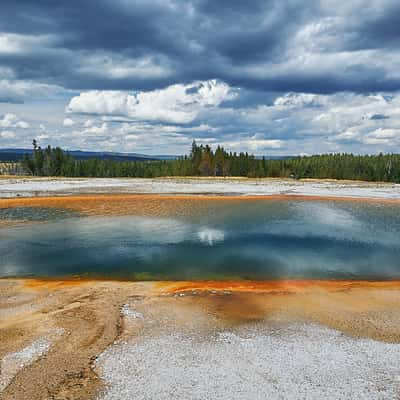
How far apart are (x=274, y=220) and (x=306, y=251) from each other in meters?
9.58

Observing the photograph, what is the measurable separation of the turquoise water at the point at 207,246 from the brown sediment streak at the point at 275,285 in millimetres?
791

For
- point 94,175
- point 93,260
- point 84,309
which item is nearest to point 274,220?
point 93,260

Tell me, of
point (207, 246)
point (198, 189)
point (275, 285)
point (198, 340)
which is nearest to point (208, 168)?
point (198, 189)

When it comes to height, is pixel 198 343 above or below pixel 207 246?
above

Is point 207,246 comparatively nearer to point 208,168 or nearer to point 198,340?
point 198,340

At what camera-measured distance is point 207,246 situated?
19.6 meters

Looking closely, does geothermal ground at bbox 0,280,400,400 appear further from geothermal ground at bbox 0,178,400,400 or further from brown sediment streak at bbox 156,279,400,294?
brown sediment streak at bbox 156,279,400,294

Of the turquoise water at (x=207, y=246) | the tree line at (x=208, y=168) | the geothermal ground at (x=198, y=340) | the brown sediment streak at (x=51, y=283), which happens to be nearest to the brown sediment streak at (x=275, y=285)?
the geothermal ground at (x=198, y=340)

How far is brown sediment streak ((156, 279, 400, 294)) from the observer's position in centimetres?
1247

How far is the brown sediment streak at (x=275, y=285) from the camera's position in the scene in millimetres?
12469

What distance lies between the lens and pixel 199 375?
6.87m

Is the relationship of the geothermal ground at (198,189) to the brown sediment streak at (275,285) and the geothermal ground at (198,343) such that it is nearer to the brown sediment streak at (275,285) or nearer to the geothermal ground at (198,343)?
the brown sediment streak at (275,285)

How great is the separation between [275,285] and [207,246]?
268 inches

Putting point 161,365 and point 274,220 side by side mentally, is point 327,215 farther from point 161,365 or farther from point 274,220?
point 161,365
